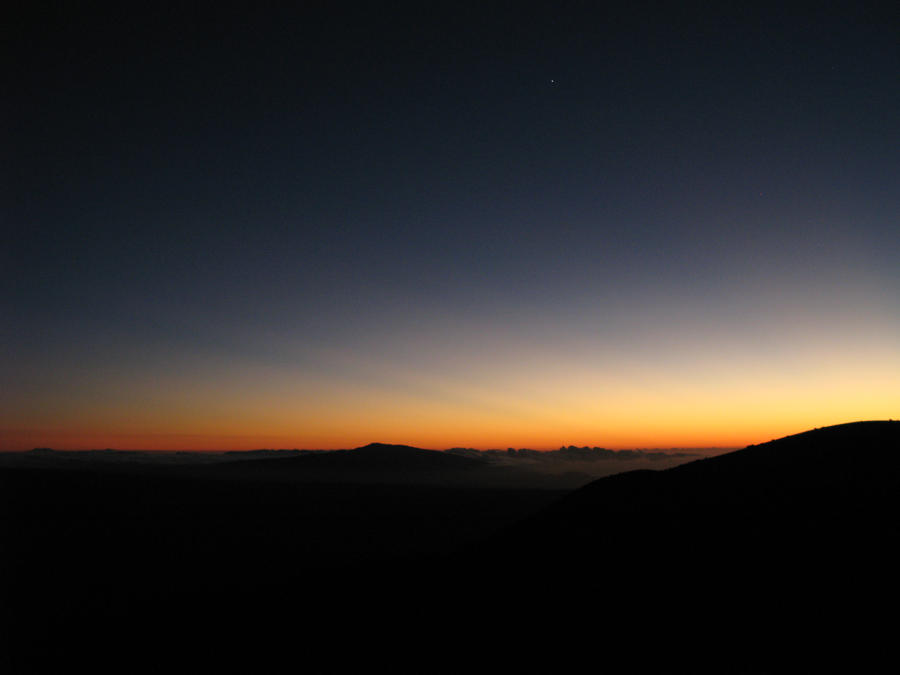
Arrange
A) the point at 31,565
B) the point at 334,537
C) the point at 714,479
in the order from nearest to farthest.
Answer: the point at 714,479 < the point at 31,565 < the point at 334,537

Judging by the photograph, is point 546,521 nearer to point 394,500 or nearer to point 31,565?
point 31,565

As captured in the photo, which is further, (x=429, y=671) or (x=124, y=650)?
(x=124, y=650)

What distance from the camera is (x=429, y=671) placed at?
6996mm

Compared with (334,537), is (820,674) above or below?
above

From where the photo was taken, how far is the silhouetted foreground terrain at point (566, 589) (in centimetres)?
660

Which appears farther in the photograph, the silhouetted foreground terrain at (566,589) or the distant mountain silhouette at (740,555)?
the silhouetted foreground terrain at (566,589)

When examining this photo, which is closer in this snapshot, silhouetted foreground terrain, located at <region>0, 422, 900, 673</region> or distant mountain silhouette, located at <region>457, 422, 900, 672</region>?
distant mountain silhouette, located at <region>457, 422, 900, 672</region>

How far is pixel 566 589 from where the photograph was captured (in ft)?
28.3

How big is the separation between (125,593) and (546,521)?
11152 millimetres

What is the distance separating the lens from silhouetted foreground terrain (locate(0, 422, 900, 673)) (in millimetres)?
6598

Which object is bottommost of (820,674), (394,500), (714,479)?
(394,500)

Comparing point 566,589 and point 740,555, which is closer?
point 740,555

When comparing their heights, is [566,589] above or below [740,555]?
below

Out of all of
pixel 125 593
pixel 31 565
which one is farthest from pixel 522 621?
pixel 31 565
